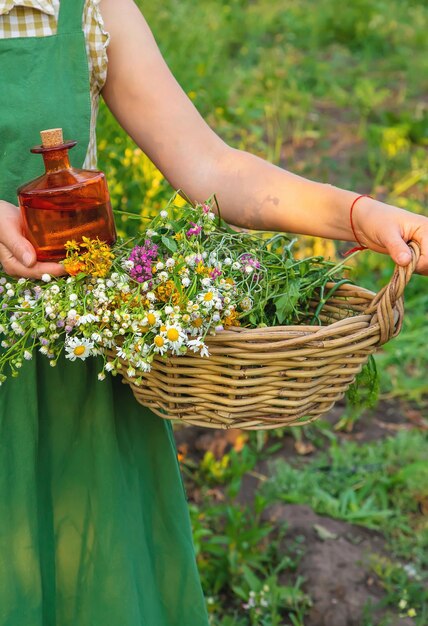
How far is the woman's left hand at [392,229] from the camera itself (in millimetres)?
1300

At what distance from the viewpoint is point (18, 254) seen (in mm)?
1261

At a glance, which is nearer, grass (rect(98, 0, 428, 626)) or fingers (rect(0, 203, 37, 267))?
fingers (rect(0, 203, 37, 267))

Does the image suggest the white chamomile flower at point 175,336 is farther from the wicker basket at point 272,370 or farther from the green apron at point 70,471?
the green apron at point 70,471

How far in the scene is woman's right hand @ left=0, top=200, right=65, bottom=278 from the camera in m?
1.25

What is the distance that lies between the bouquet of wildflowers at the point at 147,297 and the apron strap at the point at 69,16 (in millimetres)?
370

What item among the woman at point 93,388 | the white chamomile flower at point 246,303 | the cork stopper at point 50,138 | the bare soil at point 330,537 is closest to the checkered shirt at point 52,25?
the woman at point 93,388

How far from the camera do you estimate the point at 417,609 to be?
2.43 metres

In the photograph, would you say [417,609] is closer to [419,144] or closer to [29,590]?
[29,590]

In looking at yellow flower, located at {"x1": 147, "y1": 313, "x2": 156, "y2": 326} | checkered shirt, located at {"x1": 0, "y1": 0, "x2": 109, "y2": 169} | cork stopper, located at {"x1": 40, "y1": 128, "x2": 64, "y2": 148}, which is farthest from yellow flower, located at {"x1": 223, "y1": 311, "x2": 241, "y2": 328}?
checkered shirt, located at {"x1": 0, "y1": 0, "x2": 109, "y2": 169}

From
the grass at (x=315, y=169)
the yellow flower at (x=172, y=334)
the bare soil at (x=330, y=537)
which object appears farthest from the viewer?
the grass at (x=315, y=169)

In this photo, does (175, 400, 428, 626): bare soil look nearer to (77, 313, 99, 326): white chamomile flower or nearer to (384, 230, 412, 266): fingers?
(384, 230, 412, 266): fingers

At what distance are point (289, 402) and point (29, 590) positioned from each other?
0.56 metres

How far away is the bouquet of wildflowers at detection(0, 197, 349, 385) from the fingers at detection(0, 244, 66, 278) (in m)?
0.01

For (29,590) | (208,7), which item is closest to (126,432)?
(29,590)
